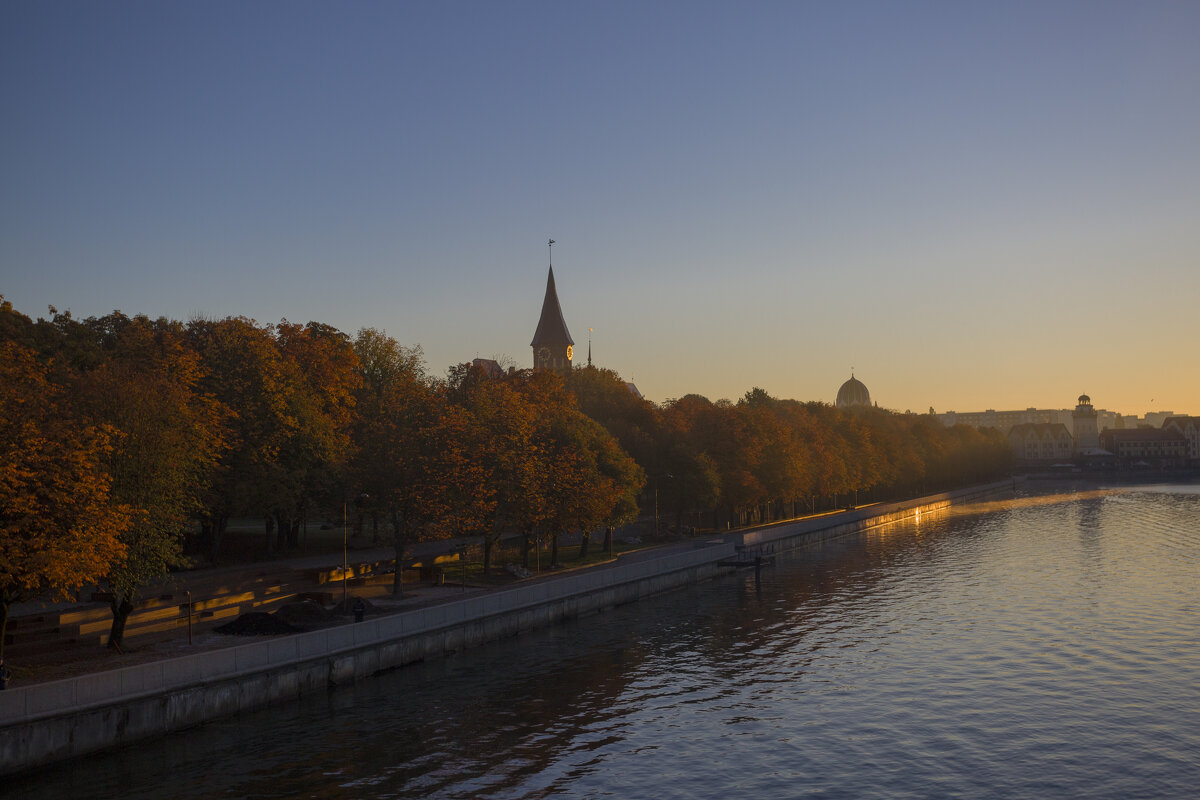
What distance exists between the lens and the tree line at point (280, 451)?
116 ft

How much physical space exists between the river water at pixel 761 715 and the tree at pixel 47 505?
7043mm

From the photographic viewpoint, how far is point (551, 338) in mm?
180625

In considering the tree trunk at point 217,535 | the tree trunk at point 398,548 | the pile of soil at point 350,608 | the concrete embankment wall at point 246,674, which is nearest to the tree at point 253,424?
the tree trunk at point 217,535

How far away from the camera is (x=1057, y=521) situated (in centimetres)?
11944

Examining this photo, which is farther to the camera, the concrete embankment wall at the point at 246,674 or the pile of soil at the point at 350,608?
the pile of soil at the point at 350,608

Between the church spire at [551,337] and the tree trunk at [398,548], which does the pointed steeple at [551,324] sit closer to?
the church spire at [551,337]

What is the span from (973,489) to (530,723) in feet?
A: 553

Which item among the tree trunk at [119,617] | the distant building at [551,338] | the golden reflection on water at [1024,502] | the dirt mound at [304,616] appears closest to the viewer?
the tree trunk at [119,617]

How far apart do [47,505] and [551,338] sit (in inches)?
5786

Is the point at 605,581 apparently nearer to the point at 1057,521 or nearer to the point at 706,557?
the point at 706,557

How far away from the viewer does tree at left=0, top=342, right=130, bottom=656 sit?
33406mm

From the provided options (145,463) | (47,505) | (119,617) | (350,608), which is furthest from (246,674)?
(350,608)

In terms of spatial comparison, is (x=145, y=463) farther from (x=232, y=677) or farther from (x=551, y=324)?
(x=551, y=324)

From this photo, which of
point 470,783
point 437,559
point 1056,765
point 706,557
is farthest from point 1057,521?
point 470,783
